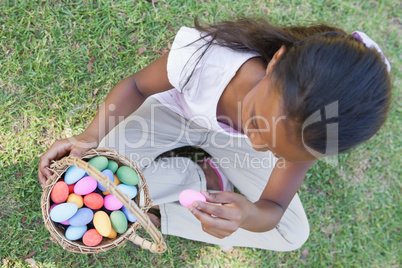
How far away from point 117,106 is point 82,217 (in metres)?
0.53

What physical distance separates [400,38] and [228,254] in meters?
2.08

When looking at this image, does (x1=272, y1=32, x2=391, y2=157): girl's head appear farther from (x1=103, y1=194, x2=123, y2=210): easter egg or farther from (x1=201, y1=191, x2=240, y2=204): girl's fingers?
(x1=103, y1=194, x2=123, y2=210): easter egg

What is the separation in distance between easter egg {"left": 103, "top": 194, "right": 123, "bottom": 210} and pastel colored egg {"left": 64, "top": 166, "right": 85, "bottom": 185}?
16 cm

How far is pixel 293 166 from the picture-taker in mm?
1796

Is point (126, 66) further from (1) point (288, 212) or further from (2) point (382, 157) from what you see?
(2) point (382, 157)

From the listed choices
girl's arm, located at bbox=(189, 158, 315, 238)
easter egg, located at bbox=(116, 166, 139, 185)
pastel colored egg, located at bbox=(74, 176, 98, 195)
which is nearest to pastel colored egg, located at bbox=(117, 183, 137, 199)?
easter egg, located at bbox=(116, 166, 139, 185)

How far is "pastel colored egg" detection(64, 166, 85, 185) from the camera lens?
155 centimetres

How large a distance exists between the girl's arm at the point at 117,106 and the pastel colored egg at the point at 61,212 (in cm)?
15

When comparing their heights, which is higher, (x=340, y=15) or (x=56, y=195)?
(x=340, y=15)

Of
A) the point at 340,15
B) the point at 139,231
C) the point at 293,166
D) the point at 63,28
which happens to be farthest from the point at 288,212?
the point at 63,28

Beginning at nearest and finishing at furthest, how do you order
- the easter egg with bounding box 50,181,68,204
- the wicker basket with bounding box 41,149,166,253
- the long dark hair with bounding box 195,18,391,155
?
the long dark hair with bounding box 195,18,391,155, the wicker basket with bounding box 41,149,166,253, the easter egg with bounding box 50,181,68,204

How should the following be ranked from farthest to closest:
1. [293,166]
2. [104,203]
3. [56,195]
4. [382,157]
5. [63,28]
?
[382,157], [63,28], [293,166], [104,203], [56,195]

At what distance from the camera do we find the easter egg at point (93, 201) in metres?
1.60

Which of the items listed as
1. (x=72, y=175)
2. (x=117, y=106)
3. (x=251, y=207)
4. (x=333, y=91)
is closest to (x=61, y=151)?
(x=72, y=175)
